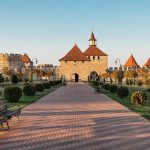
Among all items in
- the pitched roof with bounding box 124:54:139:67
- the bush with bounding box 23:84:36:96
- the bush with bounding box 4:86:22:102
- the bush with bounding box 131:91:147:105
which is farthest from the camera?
the pitched roof with bounding box 124:54:139:67

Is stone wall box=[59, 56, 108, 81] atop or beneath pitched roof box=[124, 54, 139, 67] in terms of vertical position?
beneath

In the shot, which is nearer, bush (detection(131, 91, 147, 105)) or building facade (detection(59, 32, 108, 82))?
bush (detection(131, 91, 147, 105))

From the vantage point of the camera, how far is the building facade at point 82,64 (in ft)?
253

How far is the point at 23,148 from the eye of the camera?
24.0 feet

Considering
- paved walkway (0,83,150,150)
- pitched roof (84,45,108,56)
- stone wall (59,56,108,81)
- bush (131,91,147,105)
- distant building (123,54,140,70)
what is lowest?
paved walkway (0,83,150,150)

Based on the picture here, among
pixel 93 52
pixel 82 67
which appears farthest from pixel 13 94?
pixel 93 52

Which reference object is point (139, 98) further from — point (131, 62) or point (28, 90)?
point (131, 62)

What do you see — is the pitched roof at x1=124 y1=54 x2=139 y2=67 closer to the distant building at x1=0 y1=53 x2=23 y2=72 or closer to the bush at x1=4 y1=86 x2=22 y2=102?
the distant building at x1=0 y1=53 x2=23 y2=72

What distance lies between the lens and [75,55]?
3068 inches

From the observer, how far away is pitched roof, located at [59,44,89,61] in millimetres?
77125

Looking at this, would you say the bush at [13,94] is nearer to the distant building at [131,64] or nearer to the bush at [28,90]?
the bush at [28,90]

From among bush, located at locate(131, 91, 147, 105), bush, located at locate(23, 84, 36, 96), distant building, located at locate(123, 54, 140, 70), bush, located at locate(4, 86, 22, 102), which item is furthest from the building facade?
bush, located at locate(131, 91, 147, 105)

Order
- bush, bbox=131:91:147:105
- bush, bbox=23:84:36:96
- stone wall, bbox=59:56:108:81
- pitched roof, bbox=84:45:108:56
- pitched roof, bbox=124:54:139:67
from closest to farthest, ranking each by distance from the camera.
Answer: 1. bush, bbox=131:91:147:105
2. bush, bbox=23:84:36:96
3. stone wall, bbox=59:56:108:81
4. pitched roof, bbox=84:45:108:56
5. pitched roof, bbox=124:54:139:67

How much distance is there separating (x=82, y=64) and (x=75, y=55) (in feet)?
8.27
